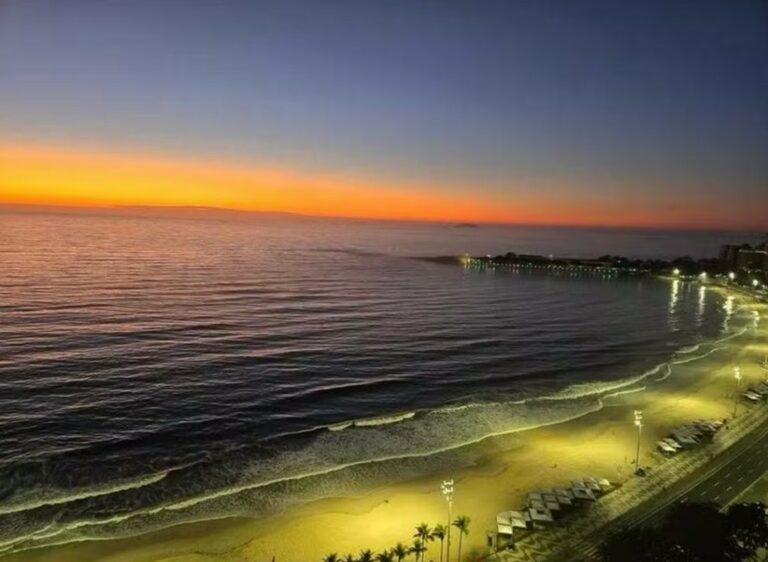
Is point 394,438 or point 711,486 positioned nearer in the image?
point 711,486

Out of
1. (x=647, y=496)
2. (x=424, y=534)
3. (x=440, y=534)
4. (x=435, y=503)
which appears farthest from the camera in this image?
(x=647, y=496)

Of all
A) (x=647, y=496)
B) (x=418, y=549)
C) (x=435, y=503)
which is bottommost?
(x=435, y=503)

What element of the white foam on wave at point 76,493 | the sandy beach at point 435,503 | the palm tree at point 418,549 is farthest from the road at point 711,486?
the white foam on wave at point 76,493

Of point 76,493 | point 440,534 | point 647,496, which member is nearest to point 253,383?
point 76,493

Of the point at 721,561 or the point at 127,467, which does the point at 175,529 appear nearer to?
the point at 127,467

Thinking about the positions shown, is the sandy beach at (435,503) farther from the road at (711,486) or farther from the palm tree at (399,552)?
the road at (711,486)

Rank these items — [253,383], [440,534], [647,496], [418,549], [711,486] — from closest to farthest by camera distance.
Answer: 1. [418,549]
2. [440,534]
3. [647,496]
4. [711,486]
5. [253,383]

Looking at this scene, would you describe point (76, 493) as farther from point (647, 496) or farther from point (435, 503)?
point (647, 496)

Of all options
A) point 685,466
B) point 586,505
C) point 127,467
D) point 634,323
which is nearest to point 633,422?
point 685,466
